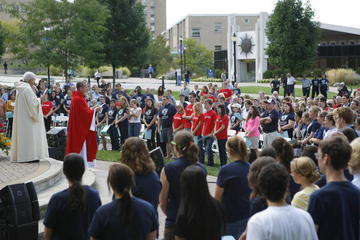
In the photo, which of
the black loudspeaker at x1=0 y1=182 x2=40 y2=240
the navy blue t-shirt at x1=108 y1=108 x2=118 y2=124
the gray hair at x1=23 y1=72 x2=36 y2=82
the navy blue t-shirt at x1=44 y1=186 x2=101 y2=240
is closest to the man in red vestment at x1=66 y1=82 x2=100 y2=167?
the gray hair at x1=23 y1=72 x2=36 y2=82

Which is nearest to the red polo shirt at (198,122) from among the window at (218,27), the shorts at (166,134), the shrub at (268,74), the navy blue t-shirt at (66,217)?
the shorts at (166,134)

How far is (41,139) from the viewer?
13.0 meters

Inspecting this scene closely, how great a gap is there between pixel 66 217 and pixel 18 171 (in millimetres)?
6666

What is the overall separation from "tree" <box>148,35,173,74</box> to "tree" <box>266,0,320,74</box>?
3868 cm

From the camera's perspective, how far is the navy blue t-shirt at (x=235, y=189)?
6.26 m

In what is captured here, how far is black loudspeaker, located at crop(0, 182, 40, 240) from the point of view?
7730 mm

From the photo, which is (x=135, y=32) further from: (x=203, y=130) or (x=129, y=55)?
(x=203, y=130)

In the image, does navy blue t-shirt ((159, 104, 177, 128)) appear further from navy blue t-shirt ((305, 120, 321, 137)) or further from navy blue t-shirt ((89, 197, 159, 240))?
navy blue t-shirt ((89, 197, 159, 240))

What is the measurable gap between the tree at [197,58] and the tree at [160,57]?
2068 mm

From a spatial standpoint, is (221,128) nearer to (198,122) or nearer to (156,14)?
(198,122)

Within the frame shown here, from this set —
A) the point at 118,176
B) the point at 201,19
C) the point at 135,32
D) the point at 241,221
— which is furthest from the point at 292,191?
the point at 201,19

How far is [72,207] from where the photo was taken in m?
5.42

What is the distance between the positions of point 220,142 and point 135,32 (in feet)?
95.1

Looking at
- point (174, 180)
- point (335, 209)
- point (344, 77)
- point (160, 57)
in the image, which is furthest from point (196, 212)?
point (160, 57)
